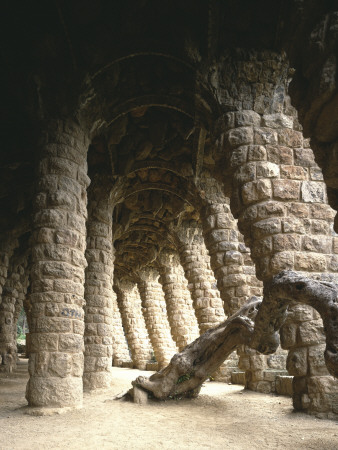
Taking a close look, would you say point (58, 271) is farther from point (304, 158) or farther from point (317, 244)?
point (304, 158)

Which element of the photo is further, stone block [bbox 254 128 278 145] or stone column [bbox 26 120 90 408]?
stone block [bbox 254 128 278 145]

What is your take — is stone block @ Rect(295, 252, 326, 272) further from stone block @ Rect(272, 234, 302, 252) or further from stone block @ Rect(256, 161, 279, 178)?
stone block @ Rect(256, 161, 279, 178)

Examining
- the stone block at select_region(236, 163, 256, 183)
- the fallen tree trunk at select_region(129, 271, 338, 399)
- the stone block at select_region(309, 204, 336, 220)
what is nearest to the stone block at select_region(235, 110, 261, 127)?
the stone block at select_region(236, 163, 256, 183)

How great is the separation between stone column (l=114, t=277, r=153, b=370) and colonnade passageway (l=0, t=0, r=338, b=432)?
11.9 meters

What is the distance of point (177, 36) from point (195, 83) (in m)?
0.98

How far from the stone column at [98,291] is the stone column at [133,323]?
11.5 metres

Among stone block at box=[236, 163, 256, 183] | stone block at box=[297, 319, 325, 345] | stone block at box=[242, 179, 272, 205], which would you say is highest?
stone block at box=[236, 163, 256, 183]

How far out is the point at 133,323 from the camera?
22.7 m

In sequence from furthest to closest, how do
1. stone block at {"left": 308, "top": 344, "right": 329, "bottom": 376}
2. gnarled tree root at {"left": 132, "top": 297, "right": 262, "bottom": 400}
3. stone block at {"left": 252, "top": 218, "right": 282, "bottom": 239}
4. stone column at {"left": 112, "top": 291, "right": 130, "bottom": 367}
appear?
stone column at {"left": 112, "top": 291, "right": 130, "bottom": 367} → gnarled tree root at {"left": 132, "top": 297, "right": 262, "bottom": 400} → stone block at {"left": 252, "top": 218, "right": 282, "bottom": 239} → stone block at {"left": 308, "top": 344, "right": 329, "bottom": 376}

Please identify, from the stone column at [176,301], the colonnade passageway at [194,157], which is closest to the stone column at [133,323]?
the stone column at [176,301]

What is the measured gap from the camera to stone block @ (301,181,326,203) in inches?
252

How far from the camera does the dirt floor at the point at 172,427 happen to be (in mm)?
4113

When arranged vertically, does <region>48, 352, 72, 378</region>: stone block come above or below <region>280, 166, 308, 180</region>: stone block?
below

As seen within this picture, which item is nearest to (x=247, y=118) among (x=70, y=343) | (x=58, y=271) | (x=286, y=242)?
(x=286, y=242)
